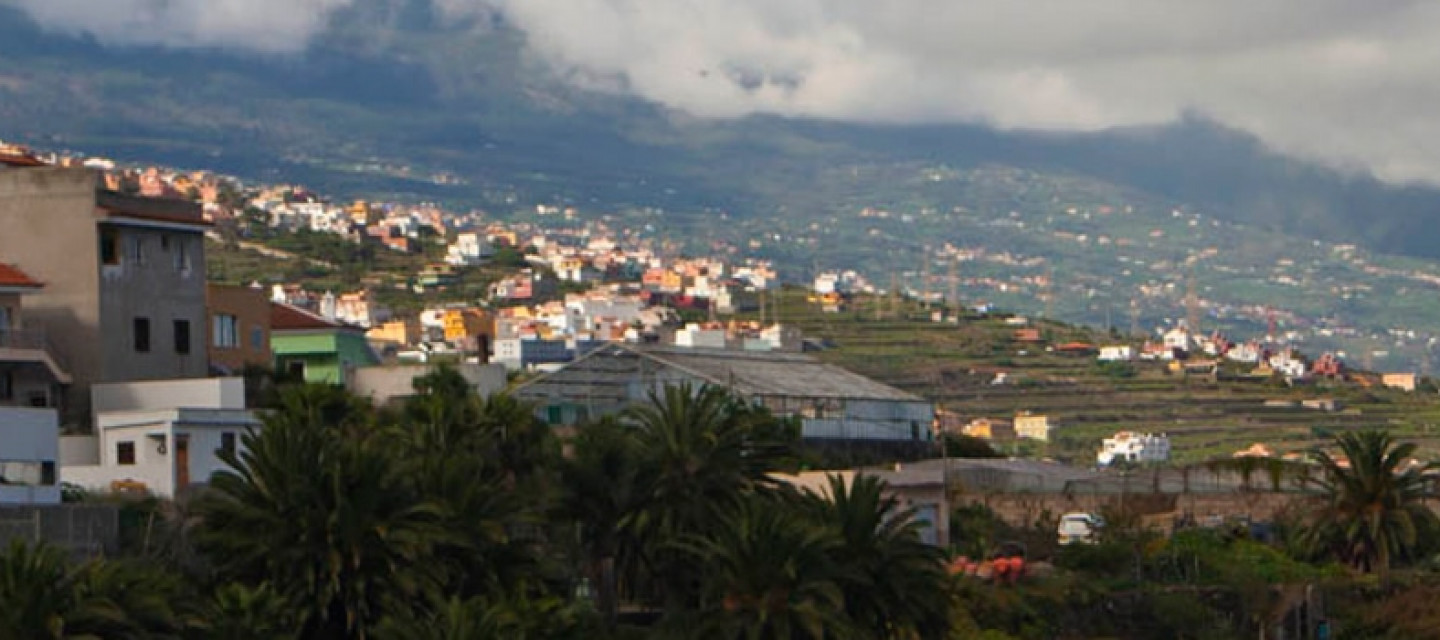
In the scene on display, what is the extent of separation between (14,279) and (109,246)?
2953mm

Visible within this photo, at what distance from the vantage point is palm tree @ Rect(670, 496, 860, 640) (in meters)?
45.5

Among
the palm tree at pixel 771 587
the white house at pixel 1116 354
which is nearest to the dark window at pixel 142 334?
the palm tree at pixel 771 587

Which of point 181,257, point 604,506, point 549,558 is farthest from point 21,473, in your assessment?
point 181,257

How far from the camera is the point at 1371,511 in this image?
65375 mm

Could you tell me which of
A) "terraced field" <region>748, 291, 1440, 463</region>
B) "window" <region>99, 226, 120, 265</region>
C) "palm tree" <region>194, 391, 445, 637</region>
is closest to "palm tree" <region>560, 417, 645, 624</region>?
"palm tree" <region>194, 391, 445, 637</region>

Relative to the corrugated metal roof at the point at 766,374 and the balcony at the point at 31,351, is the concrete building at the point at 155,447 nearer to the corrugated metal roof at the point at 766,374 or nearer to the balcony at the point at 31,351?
the balcony at the point at 31,351

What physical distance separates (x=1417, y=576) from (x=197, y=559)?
2931 cm

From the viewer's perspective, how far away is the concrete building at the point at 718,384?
80188mm

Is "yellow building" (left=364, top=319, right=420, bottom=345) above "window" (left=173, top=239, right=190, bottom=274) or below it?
above

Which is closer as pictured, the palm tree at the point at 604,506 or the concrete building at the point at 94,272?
the palm tree at the point at 604,506

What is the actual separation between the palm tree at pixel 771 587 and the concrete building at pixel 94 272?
18.2 metres

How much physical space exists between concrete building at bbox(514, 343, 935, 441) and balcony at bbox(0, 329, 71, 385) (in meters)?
19.4

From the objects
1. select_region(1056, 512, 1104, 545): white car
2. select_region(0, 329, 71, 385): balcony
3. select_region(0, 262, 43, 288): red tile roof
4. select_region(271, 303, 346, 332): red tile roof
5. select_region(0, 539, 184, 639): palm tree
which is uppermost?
Answer: select_region(0, 262, 43, 288): red tile roof

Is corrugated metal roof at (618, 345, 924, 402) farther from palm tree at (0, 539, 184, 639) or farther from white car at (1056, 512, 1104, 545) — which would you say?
palm tree at (0, 539, 184, 639)
